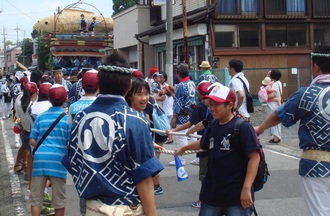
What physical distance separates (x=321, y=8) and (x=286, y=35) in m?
2.08

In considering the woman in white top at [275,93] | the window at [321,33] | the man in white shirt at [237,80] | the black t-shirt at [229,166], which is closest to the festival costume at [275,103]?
the woman in white top at [275,93]

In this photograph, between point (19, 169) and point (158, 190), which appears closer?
point (158, 190)

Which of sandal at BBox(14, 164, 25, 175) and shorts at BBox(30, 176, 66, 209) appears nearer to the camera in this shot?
shorts at BBox(30, 176, 66, 209)

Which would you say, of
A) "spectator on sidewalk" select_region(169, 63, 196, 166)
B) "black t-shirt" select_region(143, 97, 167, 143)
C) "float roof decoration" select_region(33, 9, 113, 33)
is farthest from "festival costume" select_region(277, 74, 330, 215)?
"float roof decoration" select_region(33, 9, 113, 33)

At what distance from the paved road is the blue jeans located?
2553 millimetres

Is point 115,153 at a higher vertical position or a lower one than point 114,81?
lower

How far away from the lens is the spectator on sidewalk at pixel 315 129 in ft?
13.6

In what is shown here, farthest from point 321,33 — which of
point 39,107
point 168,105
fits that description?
point 39,107

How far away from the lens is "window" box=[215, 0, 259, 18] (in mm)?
21344

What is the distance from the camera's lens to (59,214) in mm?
5715

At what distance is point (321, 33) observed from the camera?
76.3 feet

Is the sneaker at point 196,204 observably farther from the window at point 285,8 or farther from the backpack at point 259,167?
the window at point 285,8

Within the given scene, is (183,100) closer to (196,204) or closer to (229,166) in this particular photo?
(196,204)

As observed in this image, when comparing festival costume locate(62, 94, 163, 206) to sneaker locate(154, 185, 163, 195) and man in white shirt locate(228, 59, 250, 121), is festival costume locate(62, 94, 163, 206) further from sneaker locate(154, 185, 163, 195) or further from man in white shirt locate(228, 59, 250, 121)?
man in white shirt locate(228, 59, 250, 121)
